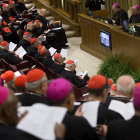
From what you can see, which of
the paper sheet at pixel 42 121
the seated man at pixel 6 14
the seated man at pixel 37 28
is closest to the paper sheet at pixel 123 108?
the paper sheet at pixel 42 121

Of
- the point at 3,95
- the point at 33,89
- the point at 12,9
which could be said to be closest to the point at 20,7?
the point at 12,9

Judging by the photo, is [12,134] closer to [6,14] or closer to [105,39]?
[105,39]

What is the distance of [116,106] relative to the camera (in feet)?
10.4

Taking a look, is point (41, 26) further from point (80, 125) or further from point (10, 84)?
point (80, 125)

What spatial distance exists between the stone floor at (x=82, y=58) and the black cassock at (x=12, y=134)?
568 centimetres

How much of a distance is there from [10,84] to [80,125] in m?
2.46

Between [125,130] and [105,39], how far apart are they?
618cm

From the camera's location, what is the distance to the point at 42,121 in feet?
7.14

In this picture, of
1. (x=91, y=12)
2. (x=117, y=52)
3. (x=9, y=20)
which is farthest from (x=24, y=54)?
(x=9, y=20)

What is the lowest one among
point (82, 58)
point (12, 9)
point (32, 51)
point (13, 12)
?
point (82, 58)

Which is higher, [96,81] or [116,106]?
[96,81]

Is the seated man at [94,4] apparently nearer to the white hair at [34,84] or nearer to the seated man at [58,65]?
the seated man at [58,65]

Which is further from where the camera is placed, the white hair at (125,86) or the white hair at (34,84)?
the white hair at (125,86)

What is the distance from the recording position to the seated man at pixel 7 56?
7.09 meters
